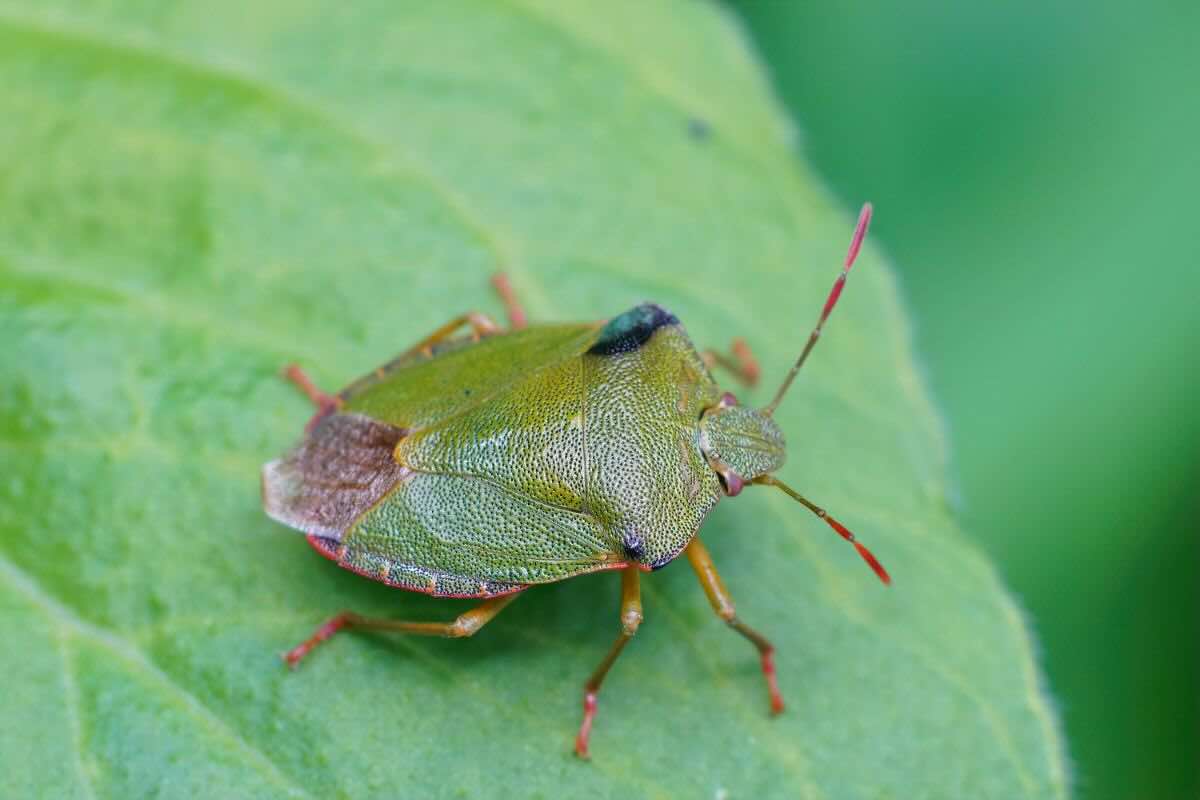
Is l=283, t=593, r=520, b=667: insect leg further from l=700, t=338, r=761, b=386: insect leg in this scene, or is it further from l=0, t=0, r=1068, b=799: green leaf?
l=700, t=338, r=761, b=386: insect leg

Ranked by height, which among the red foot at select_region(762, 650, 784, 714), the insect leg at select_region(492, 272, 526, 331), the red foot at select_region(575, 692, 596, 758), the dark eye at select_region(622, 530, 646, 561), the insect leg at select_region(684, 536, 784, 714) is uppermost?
the insect leg at select_region(492, 272, 526, 331)

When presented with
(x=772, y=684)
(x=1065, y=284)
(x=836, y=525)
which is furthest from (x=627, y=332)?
(x=1065, y=284)

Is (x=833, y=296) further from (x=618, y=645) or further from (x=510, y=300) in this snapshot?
(x=618, y=645)

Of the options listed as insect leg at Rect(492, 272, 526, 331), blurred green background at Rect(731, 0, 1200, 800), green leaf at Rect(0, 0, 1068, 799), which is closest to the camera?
green leaf at Rect(0, 0, 1068, 799)

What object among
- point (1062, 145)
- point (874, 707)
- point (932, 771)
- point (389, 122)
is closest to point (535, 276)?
point (389, 122)

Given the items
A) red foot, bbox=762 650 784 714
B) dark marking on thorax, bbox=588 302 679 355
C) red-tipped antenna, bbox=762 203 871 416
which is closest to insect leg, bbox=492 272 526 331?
dark marking on thorax, bbox=588 302 679 355

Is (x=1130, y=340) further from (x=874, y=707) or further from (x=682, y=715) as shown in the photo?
(x=682, y=715)
